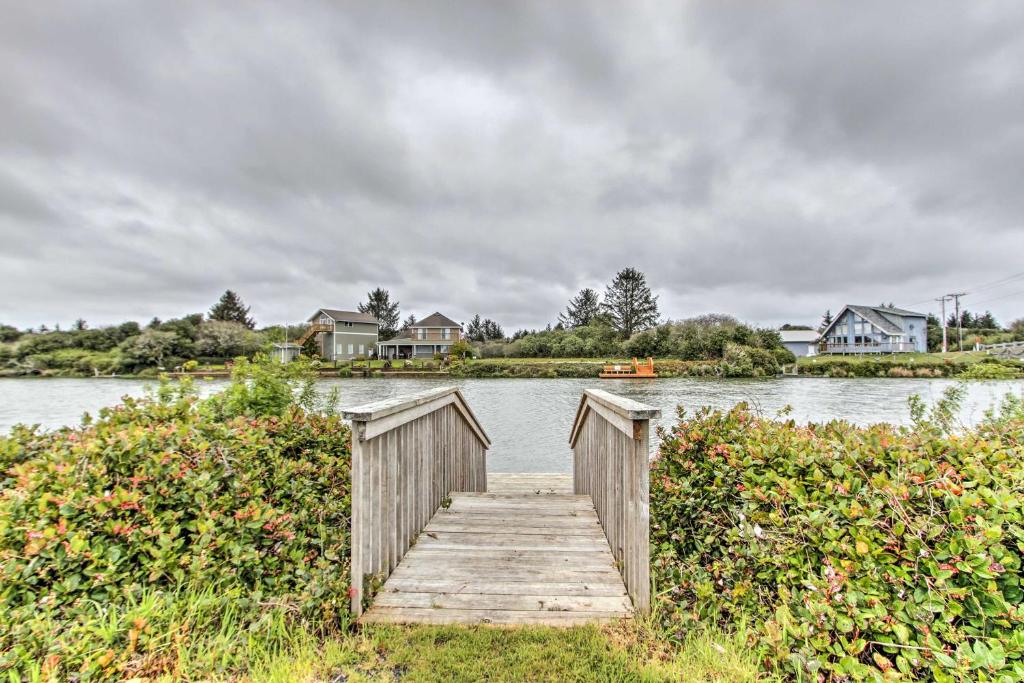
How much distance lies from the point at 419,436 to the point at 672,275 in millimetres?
44707

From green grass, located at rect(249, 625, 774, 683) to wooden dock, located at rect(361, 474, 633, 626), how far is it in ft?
0.42

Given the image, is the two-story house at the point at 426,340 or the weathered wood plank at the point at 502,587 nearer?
the weathered wood plank at the point at 502,587

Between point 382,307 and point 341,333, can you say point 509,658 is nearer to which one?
point 341,333

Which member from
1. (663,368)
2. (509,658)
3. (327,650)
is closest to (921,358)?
(663,368)

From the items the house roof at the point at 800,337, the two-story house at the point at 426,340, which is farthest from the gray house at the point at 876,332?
the two-story house at the point at 426,340

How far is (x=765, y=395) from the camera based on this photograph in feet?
54.7

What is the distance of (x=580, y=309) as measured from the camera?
53.9 meters

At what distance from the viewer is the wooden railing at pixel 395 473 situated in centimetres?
197

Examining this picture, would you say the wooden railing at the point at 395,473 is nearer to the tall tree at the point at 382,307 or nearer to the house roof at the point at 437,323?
the house roof at the point at 437,323

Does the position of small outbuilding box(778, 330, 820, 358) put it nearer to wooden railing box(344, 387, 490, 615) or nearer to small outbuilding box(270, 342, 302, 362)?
small outbuilding box(270, 342, 302, 362)

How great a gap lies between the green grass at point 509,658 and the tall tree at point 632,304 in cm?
4715

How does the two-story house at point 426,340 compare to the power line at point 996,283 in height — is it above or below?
below

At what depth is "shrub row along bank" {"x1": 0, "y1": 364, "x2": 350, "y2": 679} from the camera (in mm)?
1505

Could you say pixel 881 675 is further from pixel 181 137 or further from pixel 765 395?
pixel 765 395
